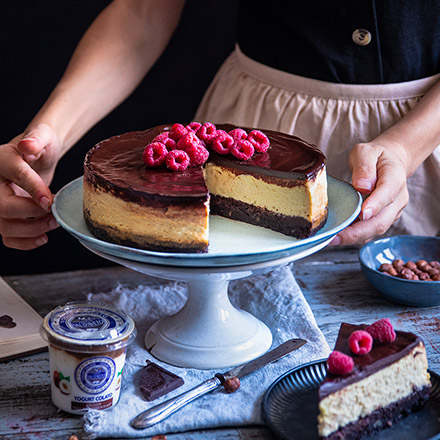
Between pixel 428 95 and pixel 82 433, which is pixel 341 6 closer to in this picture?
pixel 428 95

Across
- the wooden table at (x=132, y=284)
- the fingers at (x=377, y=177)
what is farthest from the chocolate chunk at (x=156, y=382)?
the fingers at (x=377, y=177)

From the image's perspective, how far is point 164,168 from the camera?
5.21 feet

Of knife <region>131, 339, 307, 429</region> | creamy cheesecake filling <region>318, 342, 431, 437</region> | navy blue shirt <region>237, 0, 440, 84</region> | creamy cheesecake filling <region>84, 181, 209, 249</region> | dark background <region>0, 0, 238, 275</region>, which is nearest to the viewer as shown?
creamy cheesecake filling <region>318, 342, 431, 437</region>

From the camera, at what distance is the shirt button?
1920 mm

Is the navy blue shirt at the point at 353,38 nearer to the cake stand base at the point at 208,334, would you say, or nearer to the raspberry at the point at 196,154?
the raspberry at the point at 196,154

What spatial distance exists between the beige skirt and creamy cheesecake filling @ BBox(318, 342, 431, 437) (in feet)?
3.04

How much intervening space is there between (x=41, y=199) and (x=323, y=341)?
0.76m

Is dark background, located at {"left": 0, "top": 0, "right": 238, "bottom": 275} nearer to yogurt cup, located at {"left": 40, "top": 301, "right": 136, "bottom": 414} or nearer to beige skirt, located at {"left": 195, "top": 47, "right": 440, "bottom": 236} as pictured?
beige skirt, located at {"left": 195, "top": 47, "right": 440, "bottom": 236}

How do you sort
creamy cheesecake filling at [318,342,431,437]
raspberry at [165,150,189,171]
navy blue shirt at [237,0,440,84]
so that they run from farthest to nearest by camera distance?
1. navy blue shirt at [237,0,440,84]
2. raspberry at [165,150,189,171]
3. creamy cheesecake filling at [318,342,431,437]

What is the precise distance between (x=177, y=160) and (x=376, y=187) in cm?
49

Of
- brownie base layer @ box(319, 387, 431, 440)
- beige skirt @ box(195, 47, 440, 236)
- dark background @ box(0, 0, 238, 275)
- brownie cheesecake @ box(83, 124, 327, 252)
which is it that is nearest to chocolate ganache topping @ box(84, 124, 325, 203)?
brownie cheesecake @ box(83, 124, 327, 252)

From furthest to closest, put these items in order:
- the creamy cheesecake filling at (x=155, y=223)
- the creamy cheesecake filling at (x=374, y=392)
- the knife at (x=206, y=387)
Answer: the creamy cheesecake filling at (x=155, y=223), the knife at (x=206, y=387), the creamy cheesecake filling at (x=374, y=392)

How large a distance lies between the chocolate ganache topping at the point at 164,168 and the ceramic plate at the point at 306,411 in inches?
17.0

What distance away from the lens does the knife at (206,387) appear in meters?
1.29
